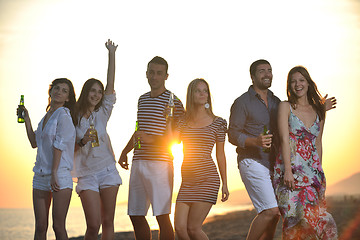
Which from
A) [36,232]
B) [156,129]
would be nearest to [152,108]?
[156,129]

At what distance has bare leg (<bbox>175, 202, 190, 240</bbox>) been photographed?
5086 millimetres

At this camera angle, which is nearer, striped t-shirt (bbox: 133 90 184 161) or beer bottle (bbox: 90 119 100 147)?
beer bottle (bbox: 90 119 100 147)

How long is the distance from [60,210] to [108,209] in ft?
2.11

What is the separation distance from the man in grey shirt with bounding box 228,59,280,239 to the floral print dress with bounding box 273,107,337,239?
0.12 metres

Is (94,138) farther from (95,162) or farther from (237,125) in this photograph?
(237,125)

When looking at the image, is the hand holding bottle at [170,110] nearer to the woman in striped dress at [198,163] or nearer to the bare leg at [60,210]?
the woman in striped dress at [198,163]

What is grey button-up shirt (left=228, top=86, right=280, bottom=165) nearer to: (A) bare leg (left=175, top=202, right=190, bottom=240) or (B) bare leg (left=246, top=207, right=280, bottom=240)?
(B) bare leg (left=246, top=207, right=280, bottom=240)

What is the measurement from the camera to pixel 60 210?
4.75 meters

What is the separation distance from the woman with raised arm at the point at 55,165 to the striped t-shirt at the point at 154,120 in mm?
872

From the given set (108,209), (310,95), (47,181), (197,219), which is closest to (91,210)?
(108,209)

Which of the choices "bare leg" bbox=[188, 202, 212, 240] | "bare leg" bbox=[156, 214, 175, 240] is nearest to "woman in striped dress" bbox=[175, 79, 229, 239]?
"bare leg" bbox=[188, 202, 212, 240]

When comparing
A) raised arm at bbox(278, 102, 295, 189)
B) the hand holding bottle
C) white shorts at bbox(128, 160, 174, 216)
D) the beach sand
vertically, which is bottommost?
the beach sand

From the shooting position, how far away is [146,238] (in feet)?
18.5

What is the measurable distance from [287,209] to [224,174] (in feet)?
2.33
